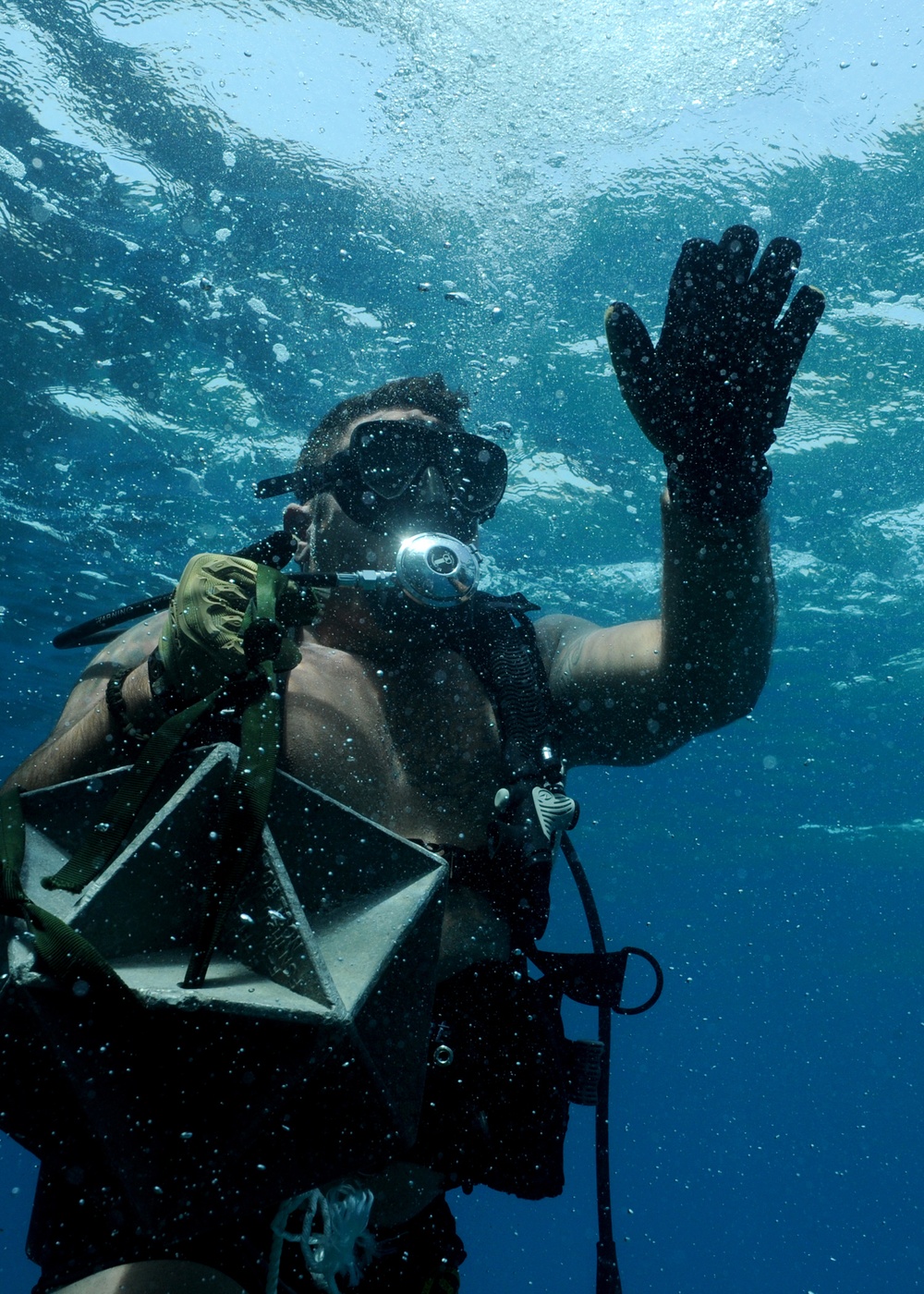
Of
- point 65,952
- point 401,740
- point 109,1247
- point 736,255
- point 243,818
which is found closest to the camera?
point 65,952

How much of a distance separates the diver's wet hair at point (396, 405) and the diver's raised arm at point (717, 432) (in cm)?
194

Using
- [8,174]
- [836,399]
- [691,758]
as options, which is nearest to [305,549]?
[8,174]

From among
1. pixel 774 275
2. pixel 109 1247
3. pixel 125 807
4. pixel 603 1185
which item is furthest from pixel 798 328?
pixel 603 1185

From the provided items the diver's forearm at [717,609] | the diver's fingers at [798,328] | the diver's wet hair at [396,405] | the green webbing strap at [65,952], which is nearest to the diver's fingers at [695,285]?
the diver's fingers at [798,328]

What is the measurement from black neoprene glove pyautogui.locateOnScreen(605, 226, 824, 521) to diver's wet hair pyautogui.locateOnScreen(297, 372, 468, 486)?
2.00 m

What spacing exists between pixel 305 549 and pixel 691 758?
22432 millimetres

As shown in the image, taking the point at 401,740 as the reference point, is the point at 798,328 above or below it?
above

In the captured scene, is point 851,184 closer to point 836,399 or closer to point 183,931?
point 836,399

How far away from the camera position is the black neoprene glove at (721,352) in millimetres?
2232

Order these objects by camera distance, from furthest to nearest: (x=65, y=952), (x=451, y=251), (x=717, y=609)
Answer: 1. (x=451, y=251)
2. (x=717, y=609)
3. (x=65, y=952)

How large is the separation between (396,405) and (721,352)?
92.1 inches

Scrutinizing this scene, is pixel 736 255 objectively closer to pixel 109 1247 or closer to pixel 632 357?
pixel 632 357

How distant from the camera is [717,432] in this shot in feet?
7.67

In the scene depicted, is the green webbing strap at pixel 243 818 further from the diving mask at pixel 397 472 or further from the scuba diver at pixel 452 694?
the diving mask at pixel 397 472
